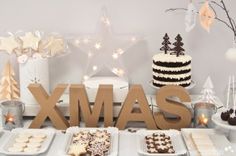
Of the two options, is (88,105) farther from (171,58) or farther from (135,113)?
(171,58)

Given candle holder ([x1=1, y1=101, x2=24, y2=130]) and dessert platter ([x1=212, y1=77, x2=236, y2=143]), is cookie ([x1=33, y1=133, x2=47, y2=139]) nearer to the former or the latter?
candle holder ([x1=1, y1=101, x2=24, y2=130])

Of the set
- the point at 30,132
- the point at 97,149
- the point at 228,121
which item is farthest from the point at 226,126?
the point at 30,132

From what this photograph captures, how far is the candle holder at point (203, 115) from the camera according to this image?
1.56 meters

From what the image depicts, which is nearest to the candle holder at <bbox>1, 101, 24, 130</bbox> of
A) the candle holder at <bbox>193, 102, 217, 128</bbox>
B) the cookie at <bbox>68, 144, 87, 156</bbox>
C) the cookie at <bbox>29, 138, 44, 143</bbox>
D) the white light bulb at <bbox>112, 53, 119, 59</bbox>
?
the cookie at <bbox>29, 138, 44, 143</bbox>

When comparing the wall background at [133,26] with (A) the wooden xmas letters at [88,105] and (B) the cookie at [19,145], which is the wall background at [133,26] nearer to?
(A) the wooden xmas letters at [88,105]

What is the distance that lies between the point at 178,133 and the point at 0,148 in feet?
1.97

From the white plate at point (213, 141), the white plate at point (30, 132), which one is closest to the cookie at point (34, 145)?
the white plate at point (30, 132)

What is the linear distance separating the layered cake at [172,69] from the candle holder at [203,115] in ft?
0.39

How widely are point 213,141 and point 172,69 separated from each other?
0.32 m

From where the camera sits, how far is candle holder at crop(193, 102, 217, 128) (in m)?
1.56

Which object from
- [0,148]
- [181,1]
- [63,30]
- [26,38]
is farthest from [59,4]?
[0,148]

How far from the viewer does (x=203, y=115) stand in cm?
156

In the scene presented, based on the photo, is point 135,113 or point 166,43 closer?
point 135,113

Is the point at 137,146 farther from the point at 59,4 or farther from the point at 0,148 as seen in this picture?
the point at 59,4
